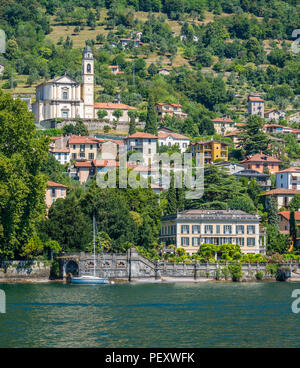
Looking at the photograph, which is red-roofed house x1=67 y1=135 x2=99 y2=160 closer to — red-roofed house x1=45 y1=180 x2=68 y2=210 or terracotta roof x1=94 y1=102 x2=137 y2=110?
terracotta roof x1=94 y1=102 x2=137 y2=110

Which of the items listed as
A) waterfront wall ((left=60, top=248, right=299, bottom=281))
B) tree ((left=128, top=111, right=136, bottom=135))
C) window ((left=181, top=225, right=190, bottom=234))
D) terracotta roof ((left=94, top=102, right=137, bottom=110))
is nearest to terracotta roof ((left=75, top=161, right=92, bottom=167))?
tree ((left=128, top=111, right=136, bottom=135))

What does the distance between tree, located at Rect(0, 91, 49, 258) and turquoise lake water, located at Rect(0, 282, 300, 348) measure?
4.69 m

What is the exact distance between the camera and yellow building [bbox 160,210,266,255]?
81.5m

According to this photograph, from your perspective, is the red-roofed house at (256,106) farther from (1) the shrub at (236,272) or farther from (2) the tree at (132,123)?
(1) the shrub at (236,272)

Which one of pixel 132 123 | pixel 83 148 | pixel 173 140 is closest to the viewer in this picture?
pixel 83 148

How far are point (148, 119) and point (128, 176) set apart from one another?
32140 millimetres

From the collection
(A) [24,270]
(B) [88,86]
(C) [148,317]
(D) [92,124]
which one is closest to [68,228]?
(A) [24,270]

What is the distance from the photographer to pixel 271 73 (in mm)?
187375

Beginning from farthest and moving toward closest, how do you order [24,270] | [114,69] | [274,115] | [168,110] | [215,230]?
[114,69]
[274,115]
[168,110]
[215,230]
[24,270]

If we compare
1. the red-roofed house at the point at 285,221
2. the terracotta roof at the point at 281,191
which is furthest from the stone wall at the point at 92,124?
the red-roofed house at the point at 285,221

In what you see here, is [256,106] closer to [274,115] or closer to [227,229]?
[274,115]

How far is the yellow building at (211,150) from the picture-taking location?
388 feet

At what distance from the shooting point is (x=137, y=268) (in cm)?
7244

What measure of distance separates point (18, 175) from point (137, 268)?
46.0 feet
